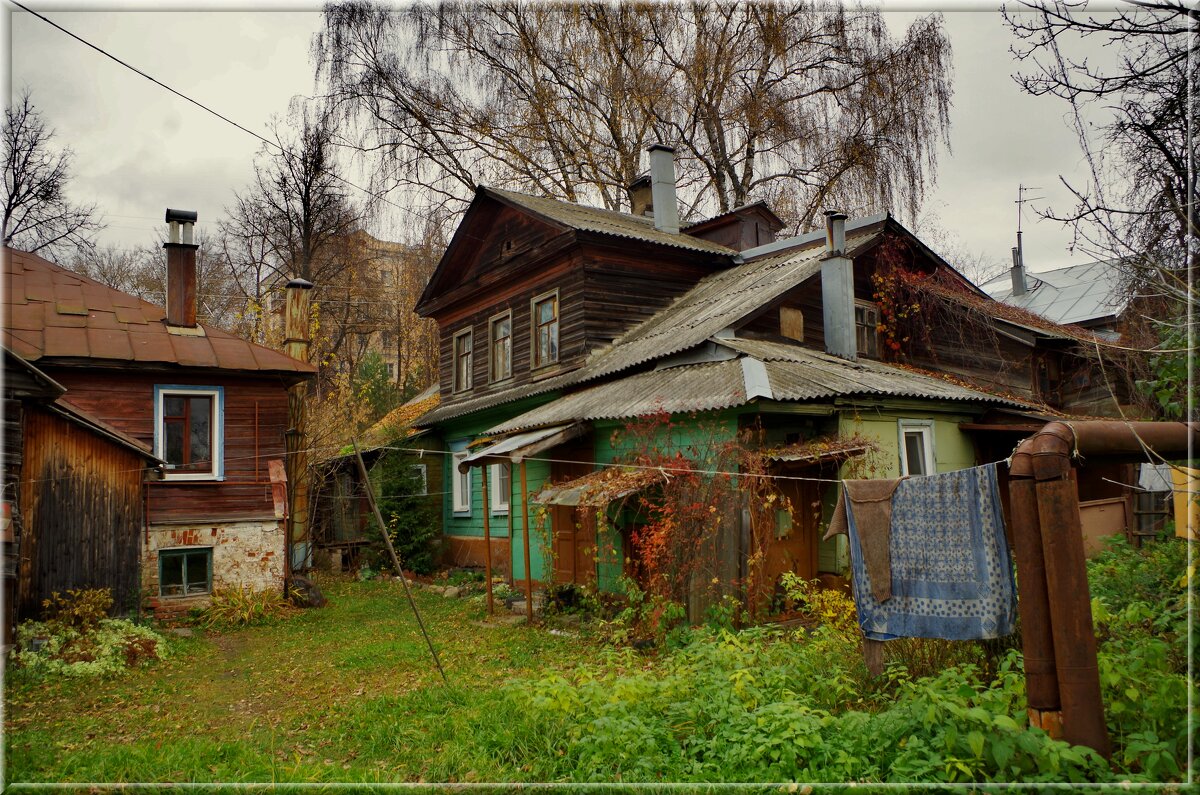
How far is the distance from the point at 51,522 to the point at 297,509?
5.53m

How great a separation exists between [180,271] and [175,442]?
2813 millimetres

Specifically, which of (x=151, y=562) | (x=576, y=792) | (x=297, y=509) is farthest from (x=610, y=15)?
(x=576, y=792)

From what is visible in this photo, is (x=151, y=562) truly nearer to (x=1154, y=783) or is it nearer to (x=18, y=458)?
(x=18, y=458)

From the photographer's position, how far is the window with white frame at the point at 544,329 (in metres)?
16.1

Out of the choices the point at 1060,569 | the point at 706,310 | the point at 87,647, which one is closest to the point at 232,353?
the point at 87,647

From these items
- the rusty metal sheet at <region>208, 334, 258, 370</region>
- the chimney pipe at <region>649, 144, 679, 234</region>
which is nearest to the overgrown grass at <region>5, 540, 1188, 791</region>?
the rusty metal sheet at <region>208, 334, 258, 370</region>

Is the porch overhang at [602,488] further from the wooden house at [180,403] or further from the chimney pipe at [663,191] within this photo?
the chimney pipe at [663,191]

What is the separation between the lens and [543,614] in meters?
11.6

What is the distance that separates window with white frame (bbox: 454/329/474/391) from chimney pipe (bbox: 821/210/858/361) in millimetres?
8778

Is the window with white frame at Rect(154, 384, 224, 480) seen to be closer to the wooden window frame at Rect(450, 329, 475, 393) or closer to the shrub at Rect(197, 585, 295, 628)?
the shrub at Rect(197, 585, 295, 628)

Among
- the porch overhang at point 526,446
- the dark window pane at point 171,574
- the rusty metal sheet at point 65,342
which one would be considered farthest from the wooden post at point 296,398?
the porch overhang at point 526,446

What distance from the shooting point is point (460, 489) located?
60.4 feet

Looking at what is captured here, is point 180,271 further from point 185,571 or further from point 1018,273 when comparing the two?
point 1018,273

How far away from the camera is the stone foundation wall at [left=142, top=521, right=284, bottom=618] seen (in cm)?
1228
